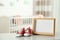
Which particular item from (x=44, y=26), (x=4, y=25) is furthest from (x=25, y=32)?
(x=4, y=25)

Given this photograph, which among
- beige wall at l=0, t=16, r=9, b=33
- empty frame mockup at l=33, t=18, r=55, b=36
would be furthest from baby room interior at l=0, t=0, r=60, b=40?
empty frame mockup at l=33, t=18, r=55, b=36

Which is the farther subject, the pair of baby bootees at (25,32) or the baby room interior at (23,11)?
the baby room interior at (23,11)

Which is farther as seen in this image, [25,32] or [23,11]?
[23,11]

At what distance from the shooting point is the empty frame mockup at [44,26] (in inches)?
46.8

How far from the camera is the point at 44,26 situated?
1222 millimetres

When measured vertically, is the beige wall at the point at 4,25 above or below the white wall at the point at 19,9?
below

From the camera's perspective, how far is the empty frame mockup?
119cm

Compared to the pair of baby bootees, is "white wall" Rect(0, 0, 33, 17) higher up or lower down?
higher up

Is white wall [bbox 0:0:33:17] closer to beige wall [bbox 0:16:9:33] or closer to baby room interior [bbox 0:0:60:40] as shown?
baby room interior [bbox 0:0:60:40]

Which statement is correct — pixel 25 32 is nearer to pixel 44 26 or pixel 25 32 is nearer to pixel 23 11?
pixel 44 26

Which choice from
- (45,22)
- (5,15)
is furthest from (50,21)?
(5,15)

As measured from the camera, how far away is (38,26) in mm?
1231

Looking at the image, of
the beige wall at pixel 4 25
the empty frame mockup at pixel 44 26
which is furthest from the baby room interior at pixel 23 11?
the empty frame mockup at pixel 44 26

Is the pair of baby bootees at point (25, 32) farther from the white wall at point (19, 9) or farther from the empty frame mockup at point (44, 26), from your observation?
the white wall at point (19, 9)
